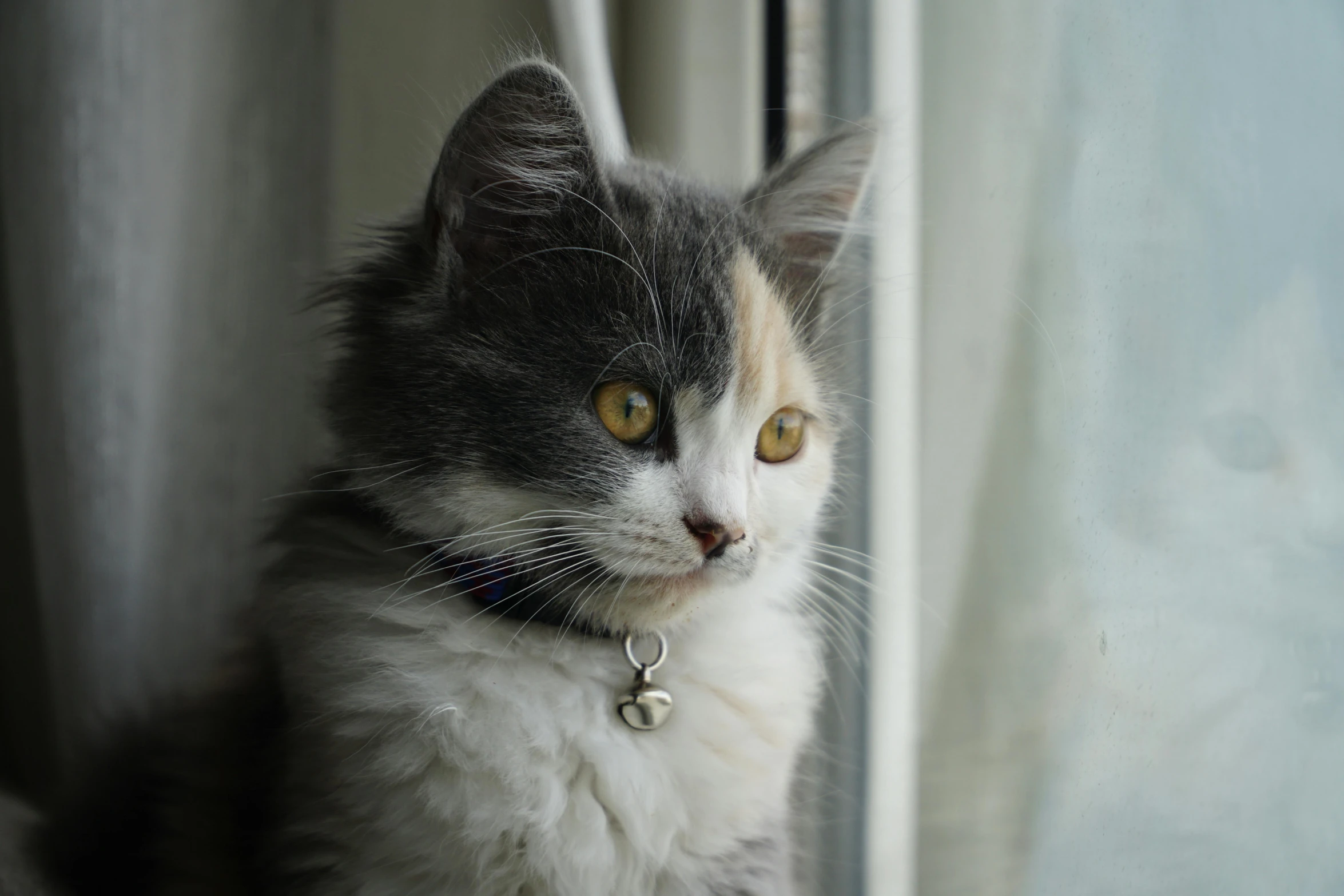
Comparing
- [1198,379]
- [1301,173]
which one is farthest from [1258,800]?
[1301,173]

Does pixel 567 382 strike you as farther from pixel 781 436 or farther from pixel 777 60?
pixel 777 60

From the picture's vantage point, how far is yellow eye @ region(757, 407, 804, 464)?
0.91 metres

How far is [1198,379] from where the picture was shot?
706 mm

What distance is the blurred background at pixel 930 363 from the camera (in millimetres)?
645

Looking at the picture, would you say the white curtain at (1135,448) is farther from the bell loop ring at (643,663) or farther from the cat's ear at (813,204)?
the bell loop ring at (643,663)

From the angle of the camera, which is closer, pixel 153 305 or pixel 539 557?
pixel 539 557

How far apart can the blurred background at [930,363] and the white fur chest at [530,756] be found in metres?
0.24

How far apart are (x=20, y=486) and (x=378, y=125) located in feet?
2.46

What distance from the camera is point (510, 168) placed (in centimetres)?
85

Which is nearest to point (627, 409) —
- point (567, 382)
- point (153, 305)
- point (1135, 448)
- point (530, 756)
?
point (567, 382)

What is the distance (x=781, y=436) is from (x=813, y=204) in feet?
0.92

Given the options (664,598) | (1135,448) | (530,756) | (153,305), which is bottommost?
(530,756)

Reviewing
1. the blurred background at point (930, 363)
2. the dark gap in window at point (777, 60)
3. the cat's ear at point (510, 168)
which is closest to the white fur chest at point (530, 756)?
the blurred background at point (930, 363)

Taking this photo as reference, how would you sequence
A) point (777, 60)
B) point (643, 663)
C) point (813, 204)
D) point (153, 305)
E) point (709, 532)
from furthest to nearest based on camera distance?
point (777, 60), point (153, 305), point (813, 204), point (643, 663), point (709, 532)
